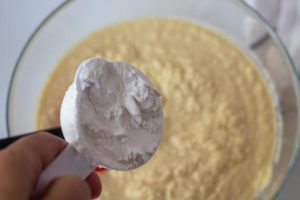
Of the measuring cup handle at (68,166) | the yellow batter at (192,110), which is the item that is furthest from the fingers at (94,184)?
the yellow batter at (192,110)

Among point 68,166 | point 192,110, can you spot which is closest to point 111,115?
point 68,166

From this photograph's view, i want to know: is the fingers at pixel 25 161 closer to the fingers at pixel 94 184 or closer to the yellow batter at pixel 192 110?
the fingers at pixel 94 184

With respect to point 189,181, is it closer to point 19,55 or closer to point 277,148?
point 277,148

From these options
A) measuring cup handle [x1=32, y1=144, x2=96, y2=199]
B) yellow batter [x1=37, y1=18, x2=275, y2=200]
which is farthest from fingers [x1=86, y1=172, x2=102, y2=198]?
yellow batter [x1=37, y1=18, x2=275, y2=200]

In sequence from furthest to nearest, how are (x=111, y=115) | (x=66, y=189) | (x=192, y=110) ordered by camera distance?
(x=192, y=110) < (x=111, y=115) < (x=66, y=189)

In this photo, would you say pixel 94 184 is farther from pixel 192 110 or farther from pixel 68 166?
pixel 192 110

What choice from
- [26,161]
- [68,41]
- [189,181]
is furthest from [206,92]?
[26,161]
